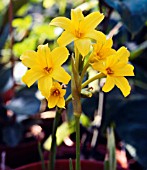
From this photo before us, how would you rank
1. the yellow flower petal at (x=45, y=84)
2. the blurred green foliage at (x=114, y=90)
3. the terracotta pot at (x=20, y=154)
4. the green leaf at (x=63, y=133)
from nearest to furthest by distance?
the yellow flower petal at (x=45, y=84)
the blurred green foliage at (x=114, y=90)
the green leaf at (x=63, y=133)
the terracotta pot at (x=20, y=154)

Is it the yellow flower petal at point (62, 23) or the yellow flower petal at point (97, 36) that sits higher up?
the yellow flower petal at point (62, 23)

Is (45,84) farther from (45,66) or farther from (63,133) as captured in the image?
(63,133)

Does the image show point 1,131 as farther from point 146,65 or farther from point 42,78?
point 42,78

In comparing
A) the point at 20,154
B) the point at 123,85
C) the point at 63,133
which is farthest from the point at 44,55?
the point at 20,154

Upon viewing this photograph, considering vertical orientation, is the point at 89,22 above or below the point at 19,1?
below

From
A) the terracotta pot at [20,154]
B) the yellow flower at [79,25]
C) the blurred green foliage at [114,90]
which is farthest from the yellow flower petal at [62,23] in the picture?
the terracotta pot at [20,154]

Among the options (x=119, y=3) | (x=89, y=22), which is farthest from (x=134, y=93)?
(x=89, y=22)

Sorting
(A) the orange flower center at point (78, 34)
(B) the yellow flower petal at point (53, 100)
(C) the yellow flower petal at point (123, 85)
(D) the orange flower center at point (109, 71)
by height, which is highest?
(A) the orange flower center at point (78, 34)

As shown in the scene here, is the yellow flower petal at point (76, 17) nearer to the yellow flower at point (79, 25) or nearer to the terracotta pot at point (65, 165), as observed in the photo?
the yellow flower at point (79, 25)
